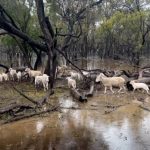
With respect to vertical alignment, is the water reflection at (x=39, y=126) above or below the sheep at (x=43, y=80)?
below

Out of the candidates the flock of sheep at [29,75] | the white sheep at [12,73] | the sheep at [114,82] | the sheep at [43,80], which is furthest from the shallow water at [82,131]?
the white sheep at [12,73]

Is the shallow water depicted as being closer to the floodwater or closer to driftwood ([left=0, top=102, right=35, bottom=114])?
the floodwater

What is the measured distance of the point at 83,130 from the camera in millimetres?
13664

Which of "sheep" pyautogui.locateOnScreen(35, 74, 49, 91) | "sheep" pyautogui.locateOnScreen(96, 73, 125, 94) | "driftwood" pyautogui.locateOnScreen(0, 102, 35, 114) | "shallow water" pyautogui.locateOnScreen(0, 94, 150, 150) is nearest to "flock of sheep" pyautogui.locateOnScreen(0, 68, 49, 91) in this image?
"sheep" pyautogui.locateOnScreen(35, 74, 49, 91)

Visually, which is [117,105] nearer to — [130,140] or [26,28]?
[130,140]

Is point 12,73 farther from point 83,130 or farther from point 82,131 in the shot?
point 82,131

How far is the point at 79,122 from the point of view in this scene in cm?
1493

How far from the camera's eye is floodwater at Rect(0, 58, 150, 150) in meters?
11.9

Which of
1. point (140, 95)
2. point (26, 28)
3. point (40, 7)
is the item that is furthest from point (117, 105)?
point (26, 28)

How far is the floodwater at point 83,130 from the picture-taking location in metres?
11.9

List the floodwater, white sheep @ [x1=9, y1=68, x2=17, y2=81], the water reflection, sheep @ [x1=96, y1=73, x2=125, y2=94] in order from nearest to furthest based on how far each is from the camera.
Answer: the floodwater
the water reflection
sheep @ [x1=96, y1=73, x2=125, y2=94]
white sheep @ [x1=9, y1=68, x2=17, y2=81]

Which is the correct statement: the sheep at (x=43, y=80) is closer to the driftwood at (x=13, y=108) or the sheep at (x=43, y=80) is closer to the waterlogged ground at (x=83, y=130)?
the waterlogged ground at (x=83, y=130)

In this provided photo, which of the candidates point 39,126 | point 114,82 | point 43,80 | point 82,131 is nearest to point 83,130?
point 82,131

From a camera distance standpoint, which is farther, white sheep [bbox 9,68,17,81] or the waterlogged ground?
white sheep [bbox 9,68,17,81]
